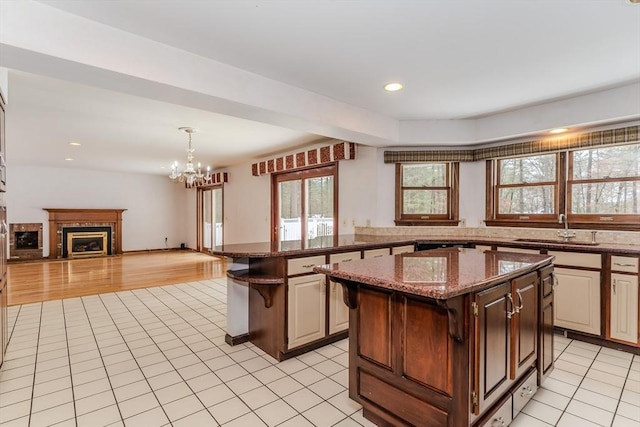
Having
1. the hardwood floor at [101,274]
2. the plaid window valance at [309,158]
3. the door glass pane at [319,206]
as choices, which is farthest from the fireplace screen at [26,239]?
the door glass pane at [319,206]

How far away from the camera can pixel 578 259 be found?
305 cm

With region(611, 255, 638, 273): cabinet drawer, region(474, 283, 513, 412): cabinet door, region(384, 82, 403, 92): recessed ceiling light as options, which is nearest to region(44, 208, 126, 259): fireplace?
region(384, 82, 403, 92): recessed ceiling light

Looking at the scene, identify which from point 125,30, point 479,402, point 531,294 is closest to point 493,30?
point 531,294

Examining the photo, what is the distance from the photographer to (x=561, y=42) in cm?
223

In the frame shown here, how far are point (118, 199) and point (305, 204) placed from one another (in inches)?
254

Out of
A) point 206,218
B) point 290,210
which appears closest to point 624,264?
point 290,210

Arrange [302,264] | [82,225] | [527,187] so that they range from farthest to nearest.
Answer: [82,225] < [527,187] < [302,264]

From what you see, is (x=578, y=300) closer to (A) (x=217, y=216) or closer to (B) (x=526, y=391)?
(B) (x=526, y=391)

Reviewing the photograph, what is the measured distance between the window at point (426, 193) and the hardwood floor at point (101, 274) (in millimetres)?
3730

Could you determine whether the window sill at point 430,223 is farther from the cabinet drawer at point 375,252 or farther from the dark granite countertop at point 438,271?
the dark granite countertop at point 438,271

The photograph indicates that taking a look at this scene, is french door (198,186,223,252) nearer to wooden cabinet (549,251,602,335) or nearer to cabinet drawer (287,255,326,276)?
cabinet drawer (287,255,326,276)

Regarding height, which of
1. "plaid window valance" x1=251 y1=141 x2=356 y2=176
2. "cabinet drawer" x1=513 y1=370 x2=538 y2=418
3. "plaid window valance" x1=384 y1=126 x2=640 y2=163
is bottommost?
"cabinet drawer" x1=513 y1=370 x2=538 y2=418

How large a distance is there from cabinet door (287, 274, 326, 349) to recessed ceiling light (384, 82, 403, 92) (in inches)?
74.1

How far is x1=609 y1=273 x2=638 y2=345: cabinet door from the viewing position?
9.13 ft
